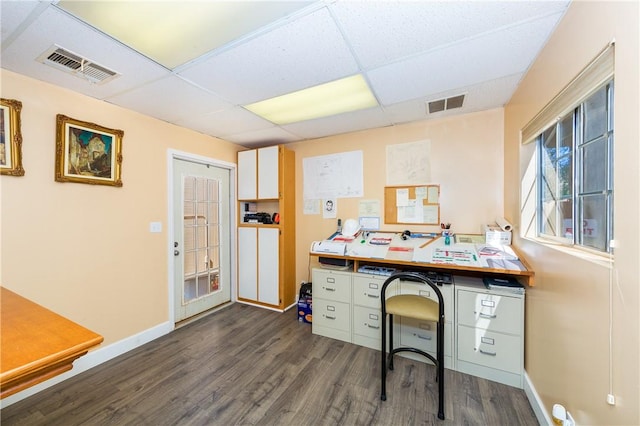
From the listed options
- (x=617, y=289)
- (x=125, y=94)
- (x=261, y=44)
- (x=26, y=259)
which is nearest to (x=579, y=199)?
(x=617, y=289)

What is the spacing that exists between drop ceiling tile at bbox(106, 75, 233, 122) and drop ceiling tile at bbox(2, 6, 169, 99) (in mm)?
95

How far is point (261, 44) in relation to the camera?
151cm

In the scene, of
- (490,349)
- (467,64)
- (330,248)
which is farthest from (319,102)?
(490,349)

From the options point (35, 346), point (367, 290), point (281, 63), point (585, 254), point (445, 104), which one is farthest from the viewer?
point (367, 290)

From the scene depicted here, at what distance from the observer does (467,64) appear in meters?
1.73

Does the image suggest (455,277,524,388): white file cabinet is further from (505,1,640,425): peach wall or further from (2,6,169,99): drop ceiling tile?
(2,6,169,99): drop ceiling tile

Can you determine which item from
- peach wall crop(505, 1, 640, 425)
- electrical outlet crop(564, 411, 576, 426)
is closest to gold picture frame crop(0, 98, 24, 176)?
peach wall crop(505, 1, 640, 425)

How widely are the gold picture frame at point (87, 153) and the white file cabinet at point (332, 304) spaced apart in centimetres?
228

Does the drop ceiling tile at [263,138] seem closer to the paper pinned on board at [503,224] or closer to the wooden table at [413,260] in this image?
the wooden table at [413,260]

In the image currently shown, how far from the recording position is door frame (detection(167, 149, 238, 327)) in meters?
2.78

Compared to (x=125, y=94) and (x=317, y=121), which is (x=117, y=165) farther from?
(x=317, y=121)

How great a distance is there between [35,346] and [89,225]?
1693 mm

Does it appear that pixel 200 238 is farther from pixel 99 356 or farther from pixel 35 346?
pixel 35 346

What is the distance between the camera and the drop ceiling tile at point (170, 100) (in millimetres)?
1998
